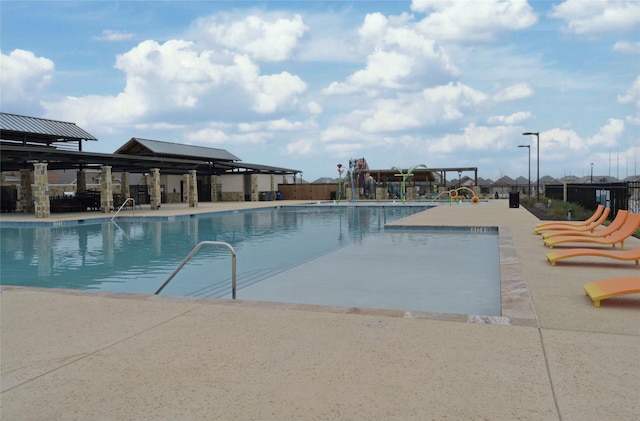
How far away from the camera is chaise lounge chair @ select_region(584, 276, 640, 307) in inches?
212

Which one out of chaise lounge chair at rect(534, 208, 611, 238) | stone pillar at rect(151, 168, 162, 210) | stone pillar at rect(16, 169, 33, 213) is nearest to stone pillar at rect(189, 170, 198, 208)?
stone pillar at rect(151, 168, 162, 210)

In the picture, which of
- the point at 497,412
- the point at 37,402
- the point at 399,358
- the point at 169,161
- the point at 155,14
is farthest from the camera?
the point at 169,161

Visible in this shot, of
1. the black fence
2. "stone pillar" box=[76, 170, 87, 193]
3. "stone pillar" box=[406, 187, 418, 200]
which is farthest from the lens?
"stone pillar" box=[406, 187, 418, 200]

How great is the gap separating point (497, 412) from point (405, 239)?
36.4ft

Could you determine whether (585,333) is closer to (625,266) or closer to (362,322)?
(362,322)

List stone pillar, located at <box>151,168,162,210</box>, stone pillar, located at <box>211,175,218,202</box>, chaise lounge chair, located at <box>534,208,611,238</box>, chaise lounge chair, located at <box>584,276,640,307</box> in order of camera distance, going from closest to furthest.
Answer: chaise lounge chair, located at <box>584,276,640,307</box>
chaise lounge chair, located at <box>534,208,611,238</box>
stone pillar, located at <box>151,168,162,210</box>
stone pillar, located at <box>211,175,218,202</box>

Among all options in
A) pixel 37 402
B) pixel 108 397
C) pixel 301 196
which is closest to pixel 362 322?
pixel 108 397

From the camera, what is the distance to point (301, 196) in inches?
1794

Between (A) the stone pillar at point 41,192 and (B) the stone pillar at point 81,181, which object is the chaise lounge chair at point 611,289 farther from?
(B) the stone pillar at point 81,181

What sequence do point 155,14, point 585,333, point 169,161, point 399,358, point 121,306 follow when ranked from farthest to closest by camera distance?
point 169,161, point 155,14, point 121,306, point 585,333, point 399,358

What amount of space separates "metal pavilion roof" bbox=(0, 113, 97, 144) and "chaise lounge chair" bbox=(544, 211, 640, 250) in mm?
28408

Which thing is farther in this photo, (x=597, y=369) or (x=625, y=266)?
(x=625, y=266)

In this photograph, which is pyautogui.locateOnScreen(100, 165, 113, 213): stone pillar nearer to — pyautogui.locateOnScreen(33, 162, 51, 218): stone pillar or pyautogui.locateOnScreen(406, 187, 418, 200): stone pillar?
pyautogui.locateOnScreen(33, 162, 51, 218): stone pillar

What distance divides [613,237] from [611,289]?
210 inches
